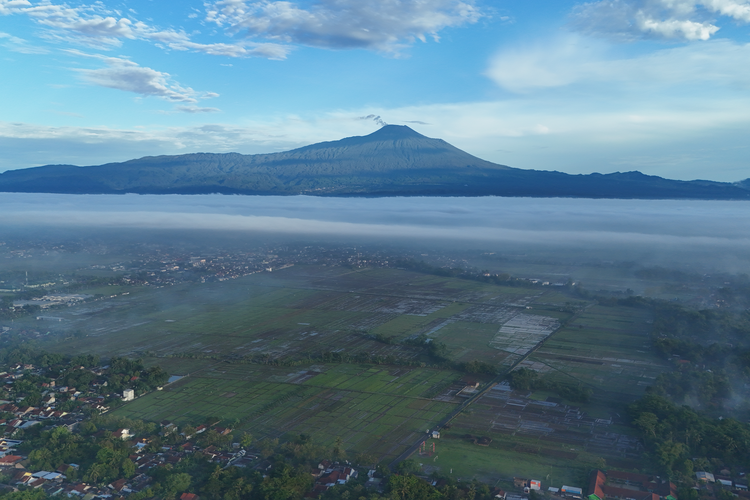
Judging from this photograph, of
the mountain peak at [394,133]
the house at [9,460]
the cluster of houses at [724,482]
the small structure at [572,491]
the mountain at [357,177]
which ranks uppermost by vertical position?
the mountain peak at [394,133]

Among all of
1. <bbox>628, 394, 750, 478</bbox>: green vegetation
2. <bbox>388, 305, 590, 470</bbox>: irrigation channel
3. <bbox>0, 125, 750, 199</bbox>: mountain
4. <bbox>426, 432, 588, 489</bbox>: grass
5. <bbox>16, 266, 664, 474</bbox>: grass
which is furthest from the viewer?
<bbox>0, 125, 750, 199</bbox>: mountain

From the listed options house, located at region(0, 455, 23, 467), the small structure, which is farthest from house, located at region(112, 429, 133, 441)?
the small structure

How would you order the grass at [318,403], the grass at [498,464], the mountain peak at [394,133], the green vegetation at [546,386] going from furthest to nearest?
1. the mountain peak at [394,133]
2. the green vegetation at [546,386]
3. the grass at [318,403]
4. the grass at [498,464]

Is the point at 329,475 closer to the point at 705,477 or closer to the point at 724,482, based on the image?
the point at 705,477

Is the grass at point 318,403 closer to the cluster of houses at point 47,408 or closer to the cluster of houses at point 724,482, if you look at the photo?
the cluster of houses at point 47,408

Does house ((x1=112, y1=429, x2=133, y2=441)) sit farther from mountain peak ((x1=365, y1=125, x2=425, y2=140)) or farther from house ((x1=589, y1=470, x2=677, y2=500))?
mountain peak ((x1=365, y1=125, x2=425, y2=140))

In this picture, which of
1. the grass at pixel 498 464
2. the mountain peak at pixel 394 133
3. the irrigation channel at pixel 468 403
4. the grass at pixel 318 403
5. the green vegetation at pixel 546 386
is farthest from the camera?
the mountain peak at pixel 394 133

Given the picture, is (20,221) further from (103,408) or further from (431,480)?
(431,480)

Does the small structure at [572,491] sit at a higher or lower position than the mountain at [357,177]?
lower

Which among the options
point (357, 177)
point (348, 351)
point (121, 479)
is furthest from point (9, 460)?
point (357, 177)

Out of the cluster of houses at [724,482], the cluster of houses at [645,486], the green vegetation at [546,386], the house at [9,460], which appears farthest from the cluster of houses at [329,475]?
the cluster of houses at [724,482]
